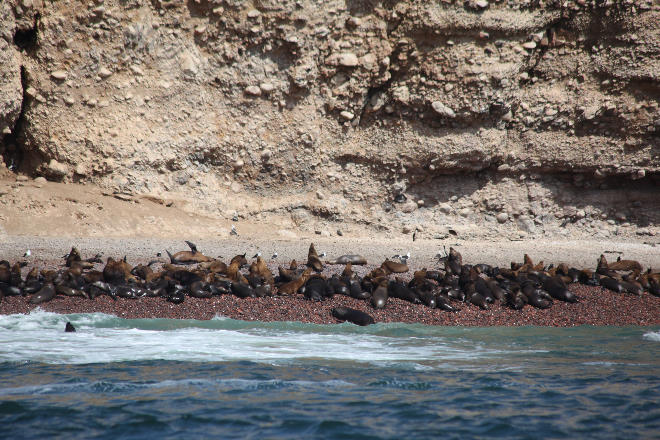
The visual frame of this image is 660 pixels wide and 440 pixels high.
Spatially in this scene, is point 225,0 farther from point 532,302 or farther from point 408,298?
point 532,302

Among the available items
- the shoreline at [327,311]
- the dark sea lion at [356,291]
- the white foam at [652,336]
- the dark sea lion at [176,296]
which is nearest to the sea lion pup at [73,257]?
the shoreline at [327,311]

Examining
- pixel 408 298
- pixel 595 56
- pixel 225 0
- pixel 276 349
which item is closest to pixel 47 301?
pixel 276 349

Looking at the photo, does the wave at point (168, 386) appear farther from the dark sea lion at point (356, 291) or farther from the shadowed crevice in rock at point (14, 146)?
the shadowed crevice in rock at point (14, 146)

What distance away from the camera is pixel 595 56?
51.3 ft

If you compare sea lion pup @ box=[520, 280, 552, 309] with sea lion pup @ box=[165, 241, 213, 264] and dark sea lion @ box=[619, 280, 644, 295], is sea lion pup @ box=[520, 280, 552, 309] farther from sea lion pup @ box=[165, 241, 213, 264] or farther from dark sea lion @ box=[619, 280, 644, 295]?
sea lion pup @ box=[165, 241, 213, 264]

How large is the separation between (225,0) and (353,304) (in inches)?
372

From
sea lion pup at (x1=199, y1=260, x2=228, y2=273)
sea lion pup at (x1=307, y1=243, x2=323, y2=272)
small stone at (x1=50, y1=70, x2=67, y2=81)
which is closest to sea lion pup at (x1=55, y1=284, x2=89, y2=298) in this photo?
sea lion pup at (x1=199, y1=260, x2=228, y2=273)

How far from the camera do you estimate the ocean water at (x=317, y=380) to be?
4.50 metres

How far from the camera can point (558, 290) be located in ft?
30.2

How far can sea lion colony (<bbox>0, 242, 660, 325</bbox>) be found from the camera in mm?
8516

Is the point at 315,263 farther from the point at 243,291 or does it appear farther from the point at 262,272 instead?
the point at 243,291

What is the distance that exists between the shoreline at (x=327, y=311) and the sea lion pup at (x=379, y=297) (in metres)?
0.08

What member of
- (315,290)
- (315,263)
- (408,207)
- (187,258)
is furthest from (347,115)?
(315,290)

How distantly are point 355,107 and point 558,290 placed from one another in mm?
8199
